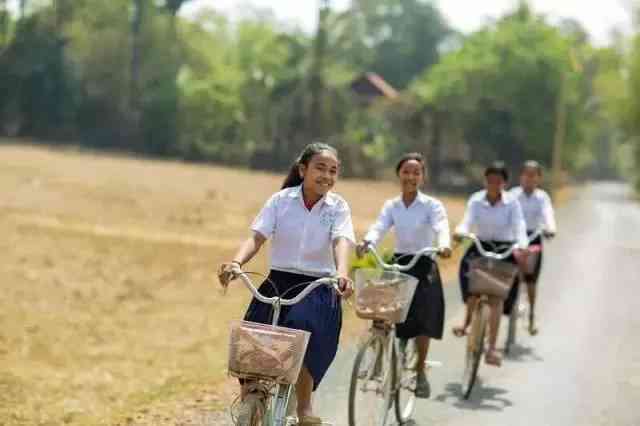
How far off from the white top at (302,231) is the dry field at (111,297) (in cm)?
286

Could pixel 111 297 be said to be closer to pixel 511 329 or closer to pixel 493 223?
pixel 511 329

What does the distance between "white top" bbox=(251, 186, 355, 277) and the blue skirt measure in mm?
75

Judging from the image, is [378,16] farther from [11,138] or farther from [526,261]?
[526,261]

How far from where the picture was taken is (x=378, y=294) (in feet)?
20.3

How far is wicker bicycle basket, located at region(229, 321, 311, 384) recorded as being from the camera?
4680mm

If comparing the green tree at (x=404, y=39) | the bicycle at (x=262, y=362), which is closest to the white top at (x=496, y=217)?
the bicycle at (x=262, y=362)

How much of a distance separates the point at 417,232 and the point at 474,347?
1.32 m

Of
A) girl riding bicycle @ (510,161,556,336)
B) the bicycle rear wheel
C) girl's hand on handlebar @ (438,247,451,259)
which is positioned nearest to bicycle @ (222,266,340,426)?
girl's hand on handlebar @ (438,247,451,259)

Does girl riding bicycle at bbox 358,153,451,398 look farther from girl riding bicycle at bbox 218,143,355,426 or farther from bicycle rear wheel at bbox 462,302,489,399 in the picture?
girl riding bicycle at bbox 218,143,355,426

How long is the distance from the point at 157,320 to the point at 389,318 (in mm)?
9949

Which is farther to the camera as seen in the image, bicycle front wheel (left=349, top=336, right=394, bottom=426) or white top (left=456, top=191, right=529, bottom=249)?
white top (left=456, top=191, right=529, bottom=249)

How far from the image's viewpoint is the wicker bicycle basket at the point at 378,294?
20.3 feet

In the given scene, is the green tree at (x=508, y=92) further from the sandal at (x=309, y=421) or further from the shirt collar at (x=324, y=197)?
the sandal at (x=309, y=421)

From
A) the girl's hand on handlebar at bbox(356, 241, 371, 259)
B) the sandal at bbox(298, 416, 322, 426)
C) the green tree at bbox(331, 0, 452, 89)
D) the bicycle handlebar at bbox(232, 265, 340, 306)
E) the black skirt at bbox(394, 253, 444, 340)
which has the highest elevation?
the green tree at bbox(331, 0, 452, 89)
